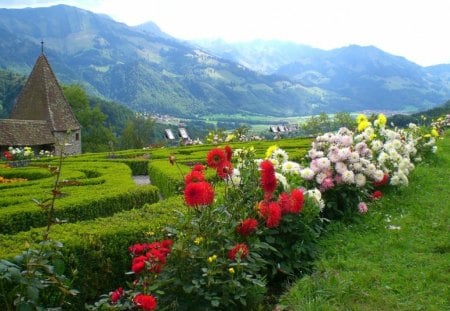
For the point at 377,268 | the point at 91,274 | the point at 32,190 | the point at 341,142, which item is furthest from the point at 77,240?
the point at 341,142

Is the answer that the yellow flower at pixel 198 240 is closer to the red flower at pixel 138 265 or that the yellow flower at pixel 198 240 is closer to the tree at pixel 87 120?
the red flower at pixel 138 265

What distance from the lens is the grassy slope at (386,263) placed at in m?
4.80

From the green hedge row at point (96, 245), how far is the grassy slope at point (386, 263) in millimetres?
1914

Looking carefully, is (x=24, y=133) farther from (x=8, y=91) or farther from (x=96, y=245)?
(x=8, y=91)

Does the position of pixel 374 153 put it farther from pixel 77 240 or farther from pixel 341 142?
pixel 77 240

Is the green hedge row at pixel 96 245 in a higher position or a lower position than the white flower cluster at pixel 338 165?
lower

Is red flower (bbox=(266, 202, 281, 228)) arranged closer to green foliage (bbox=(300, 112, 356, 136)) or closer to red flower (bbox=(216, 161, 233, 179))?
red flower (bbox=(216, 161, 233, 179))

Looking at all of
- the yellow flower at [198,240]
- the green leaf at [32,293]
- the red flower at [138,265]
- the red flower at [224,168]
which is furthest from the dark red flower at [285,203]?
the green leaf at [32,293]

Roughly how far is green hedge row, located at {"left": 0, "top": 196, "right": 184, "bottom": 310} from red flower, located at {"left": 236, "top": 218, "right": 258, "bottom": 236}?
3.08ft

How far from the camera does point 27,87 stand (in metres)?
35.3

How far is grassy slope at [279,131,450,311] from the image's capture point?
189 inches

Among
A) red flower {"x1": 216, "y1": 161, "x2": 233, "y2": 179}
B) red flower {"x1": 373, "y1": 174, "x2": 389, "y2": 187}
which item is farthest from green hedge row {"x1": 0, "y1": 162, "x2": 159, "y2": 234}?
red flower {"x1": 373, "y1": 174, "x2": 389, "y2": 187}

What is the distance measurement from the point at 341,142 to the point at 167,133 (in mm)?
23363

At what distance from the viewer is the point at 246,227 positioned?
16.3 feet
